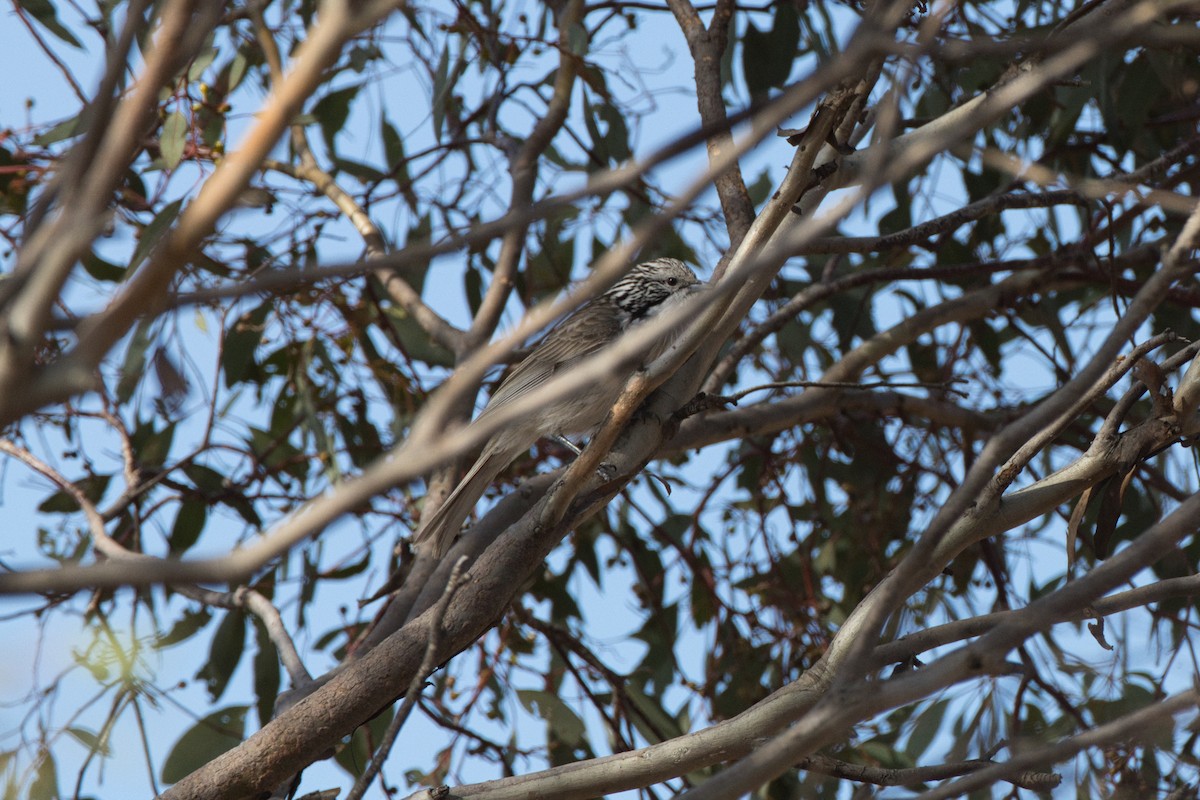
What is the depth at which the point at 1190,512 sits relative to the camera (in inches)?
70.4

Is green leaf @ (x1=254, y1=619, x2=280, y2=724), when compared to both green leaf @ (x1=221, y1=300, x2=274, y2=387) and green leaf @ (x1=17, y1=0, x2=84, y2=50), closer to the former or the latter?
green leaf @ (x1=221, y1=300, x2=274, y2=387)

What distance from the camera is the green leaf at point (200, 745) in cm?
400

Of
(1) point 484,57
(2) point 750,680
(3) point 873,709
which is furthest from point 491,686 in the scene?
(3) point 873,709

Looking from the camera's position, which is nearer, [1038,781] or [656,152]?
[656,152]

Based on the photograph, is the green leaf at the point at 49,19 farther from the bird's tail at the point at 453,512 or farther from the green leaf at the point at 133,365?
the bird's tail at the point at 453,512

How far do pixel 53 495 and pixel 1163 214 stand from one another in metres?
4.43

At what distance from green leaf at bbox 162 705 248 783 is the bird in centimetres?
92

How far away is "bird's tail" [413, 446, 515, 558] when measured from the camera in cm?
397

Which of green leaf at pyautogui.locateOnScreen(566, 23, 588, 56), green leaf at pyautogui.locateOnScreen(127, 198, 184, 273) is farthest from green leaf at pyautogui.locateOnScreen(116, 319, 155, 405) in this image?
green leaf at pyautogui.locateOnScreen(566, 23, 588, 56)

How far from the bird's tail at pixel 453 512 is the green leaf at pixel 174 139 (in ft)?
4.59

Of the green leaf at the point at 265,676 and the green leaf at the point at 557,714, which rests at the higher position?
the green leaf at the point at 265,676

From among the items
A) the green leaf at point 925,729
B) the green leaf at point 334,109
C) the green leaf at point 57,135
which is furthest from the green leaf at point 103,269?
the green leaf at point 925,729

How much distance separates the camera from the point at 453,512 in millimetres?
4039

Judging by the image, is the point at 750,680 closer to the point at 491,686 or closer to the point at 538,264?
the point at 491,686
